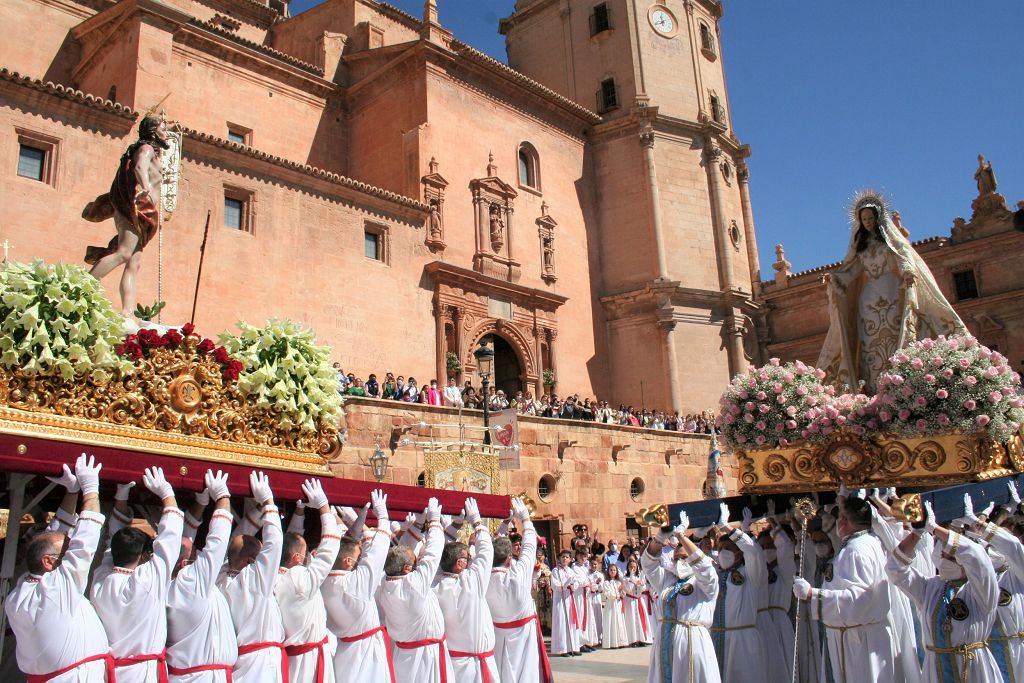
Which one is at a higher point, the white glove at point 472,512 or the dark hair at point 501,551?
the white glove at point 472,512

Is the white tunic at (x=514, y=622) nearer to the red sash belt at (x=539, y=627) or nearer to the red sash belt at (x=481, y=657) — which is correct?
the red sash belt at (x=539, y=627)

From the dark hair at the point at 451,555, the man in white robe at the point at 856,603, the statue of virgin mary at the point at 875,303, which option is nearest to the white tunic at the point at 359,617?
the dark hair at the point at 451,555

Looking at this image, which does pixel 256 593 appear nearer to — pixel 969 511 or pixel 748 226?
pixel 969 511

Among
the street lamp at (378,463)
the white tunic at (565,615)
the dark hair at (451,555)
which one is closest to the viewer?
the dark hair at (451,555)

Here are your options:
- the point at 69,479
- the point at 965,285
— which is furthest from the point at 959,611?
the point at 965,285

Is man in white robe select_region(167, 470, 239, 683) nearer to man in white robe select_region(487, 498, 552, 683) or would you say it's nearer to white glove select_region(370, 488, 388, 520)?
white glove select_region(370, 488, 388, 520)

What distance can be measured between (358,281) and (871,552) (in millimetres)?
19402

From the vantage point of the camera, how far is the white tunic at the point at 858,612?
6.56 meters

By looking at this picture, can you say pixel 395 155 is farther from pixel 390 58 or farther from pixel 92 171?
pixel 92 171

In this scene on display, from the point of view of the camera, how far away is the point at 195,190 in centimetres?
2122

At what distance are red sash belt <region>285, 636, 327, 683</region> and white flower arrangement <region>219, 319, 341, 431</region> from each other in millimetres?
1635

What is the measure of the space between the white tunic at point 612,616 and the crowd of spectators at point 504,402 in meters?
4.78

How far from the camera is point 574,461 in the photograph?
23.2 meters

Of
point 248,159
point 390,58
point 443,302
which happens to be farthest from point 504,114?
point 248,159
